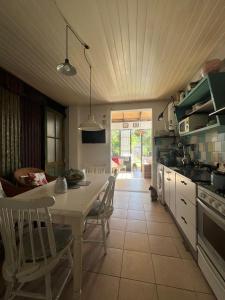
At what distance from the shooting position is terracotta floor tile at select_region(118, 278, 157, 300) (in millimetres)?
1314

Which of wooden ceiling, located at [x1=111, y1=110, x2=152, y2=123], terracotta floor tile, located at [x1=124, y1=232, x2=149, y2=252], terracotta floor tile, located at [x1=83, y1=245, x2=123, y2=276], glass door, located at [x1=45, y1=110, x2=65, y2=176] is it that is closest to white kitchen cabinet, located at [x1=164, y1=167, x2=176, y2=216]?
terracotta floor tile, located at [x1=124, y1=232, x2=149, y2=252]

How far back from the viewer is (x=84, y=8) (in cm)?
142

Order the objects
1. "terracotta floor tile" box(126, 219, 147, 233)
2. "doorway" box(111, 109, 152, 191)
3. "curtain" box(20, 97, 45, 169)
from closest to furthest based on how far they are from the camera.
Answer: "terracotta floor tile" box(126, 219, 147, 233)
"curtain" box(20, 97, 45, 169)
"doorway" box(111, 109, 152, 191)

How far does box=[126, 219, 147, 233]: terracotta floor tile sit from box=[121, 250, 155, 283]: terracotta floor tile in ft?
1.67

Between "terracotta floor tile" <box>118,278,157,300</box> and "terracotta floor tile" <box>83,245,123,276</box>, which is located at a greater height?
"terracotta floor tile" <box>83,245,123,276</box>

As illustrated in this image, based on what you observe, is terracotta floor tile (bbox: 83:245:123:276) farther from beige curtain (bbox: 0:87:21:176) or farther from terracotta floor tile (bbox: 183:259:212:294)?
beige curtain (bbox: 0:87:21:176)

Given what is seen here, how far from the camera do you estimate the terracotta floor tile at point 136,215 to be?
278 cm

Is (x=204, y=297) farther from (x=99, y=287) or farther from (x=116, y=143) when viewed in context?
(x=116, y=143)

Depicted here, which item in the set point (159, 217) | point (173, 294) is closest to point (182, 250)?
point (173, 294)

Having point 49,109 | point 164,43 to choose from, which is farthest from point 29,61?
point 164,43

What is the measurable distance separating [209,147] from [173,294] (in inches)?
76.1

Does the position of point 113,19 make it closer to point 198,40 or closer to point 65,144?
point 198,40

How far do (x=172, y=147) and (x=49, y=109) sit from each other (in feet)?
10.4

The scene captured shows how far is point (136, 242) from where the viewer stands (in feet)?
6.80
